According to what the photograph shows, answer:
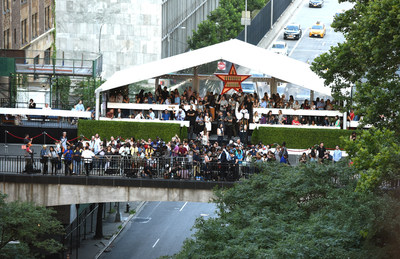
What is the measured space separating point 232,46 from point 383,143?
21469 millimetres

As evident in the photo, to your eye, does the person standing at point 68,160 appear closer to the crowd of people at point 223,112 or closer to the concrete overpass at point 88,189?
the concrete overpass at point 88,189

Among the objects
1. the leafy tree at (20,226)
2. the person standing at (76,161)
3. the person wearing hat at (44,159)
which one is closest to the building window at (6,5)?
the person wearing hat at (44,159)

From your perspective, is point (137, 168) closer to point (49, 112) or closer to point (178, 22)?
point (49, 112)

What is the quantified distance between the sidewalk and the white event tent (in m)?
8.30

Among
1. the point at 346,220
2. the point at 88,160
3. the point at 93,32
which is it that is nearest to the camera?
the point at 346,220

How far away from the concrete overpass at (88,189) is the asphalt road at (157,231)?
697cm

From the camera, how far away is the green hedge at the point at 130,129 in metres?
43.1

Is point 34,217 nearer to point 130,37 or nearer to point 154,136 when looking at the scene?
point 154,136

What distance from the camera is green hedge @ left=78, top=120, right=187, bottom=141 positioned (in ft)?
141

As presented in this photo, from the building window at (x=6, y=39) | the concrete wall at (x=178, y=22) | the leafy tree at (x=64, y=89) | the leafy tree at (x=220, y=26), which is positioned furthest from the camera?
the leafy tree at (x=220, y=26)

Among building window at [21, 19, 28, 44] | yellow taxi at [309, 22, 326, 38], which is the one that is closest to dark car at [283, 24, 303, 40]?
yellow taxi at [309, 22, 326, 38]

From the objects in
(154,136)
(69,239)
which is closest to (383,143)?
(154,136)

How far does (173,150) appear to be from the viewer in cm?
3719

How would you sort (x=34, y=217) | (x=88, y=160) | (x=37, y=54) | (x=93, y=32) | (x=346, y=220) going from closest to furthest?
(x=346, y=220)
(x=34, y=217)
(x=88, y=160)
(x=37, y=54)
(x=93, y=32)
